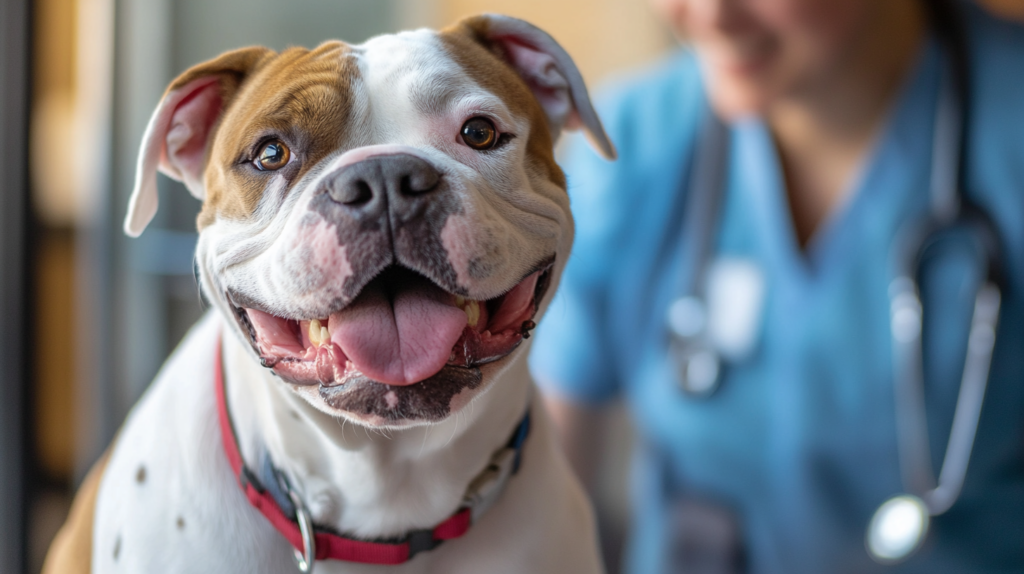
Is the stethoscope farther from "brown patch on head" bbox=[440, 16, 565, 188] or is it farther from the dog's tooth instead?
the dog's tooth

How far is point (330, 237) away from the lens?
547mm

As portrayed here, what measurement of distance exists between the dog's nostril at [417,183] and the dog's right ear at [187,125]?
238 mm

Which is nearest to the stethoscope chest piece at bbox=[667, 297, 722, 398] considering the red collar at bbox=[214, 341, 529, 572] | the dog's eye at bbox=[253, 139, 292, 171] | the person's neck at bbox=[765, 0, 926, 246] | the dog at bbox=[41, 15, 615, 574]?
the person's neck at bbox=[765, 0, 926, 246]

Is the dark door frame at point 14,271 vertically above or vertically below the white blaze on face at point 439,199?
below

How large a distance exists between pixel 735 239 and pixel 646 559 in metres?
0.66

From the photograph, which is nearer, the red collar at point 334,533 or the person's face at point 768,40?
the red collar at point 334,533

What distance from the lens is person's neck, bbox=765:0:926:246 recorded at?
51.3 inches

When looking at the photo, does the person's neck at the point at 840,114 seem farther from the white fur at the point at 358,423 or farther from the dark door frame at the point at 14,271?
the dark door frame at the point at 14,271

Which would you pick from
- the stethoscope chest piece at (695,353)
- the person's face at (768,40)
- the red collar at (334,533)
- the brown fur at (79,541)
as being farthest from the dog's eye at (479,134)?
the stethoscope chest piece at (695,353)

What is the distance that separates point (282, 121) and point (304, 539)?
35 cm

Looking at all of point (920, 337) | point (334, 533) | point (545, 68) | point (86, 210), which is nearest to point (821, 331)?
point (920, 337)

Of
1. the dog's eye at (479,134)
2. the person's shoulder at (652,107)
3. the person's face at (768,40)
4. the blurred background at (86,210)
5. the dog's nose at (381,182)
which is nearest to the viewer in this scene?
the dog's nose at (381,182)

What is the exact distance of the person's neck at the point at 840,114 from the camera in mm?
1304

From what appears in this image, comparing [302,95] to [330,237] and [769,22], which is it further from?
[769,22]
